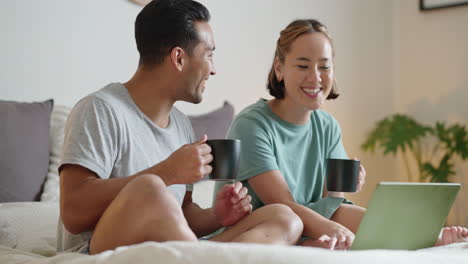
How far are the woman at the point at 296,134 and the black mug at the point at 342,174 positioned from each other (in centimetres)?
15

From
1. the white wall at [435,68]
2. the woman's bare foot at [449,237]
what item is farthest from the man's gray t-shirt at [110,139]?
the white wall at [435,68]

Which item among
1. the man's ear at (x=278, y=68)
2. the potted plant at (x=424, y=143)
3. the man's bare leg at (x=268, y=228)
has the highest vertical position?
the man's ear at (x=278, y=68)

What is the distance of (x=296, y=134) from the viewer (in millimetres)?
1882

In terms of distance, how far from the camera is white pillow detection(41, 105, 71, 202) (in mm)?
1936

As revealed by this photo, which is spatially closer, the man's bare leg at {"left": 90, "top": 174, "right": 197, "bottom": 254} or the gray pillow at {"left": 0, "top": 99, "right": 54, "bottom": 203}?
the man's bare leg at {"left": 90, "top": 174, "right": 197, "bottom": 254}

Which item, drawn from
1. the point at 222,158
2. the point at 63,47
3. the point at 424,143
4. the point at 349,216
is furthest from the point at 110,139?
the point at 424,143

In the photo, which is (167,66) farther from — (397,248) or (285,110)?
(397,248)

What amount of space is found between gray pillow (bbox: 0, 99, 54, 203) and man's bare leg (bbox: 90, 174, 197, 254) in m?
Result: 0.80

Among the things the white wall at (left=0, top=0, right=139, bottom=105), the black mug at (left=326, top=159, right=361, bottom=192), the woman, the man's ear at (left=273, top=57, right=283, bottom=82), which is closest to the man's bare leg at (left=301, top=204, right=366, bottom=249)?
the woman

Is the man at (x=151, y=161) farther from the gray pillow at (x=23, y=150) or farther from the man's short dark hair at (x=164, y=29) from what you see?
the gray pillow at (x=23, y=150)

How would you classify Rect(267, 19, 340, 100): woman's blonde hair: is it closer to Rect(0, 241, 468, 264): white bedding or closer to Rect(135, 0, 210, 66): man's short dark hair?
Rect(135, 0, 210, 66): man's short dark hair

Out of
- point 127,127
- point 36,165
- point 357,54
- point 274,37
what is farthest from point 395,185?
point 357,54

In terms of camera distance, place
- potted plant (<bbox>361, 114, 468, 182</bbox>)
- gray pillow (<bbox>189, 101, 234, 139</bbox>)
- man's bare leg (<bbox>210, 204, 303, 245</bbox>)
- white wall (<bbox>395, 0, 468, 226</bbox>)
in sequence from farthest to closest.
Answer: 1. white wall (<bbox>395, 0, 468, 226</bbox>)
2. potted plant (<bbox>361, 114, 468, 182</bbox>)
3. gray pillow (<bbox>189, 101, 234, 139</bbox>)
4. man's bare leg (<bbox>210, 204, 303, 245</bbox>)

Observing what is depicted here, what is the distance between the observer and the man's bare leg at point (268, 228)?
1.32m
